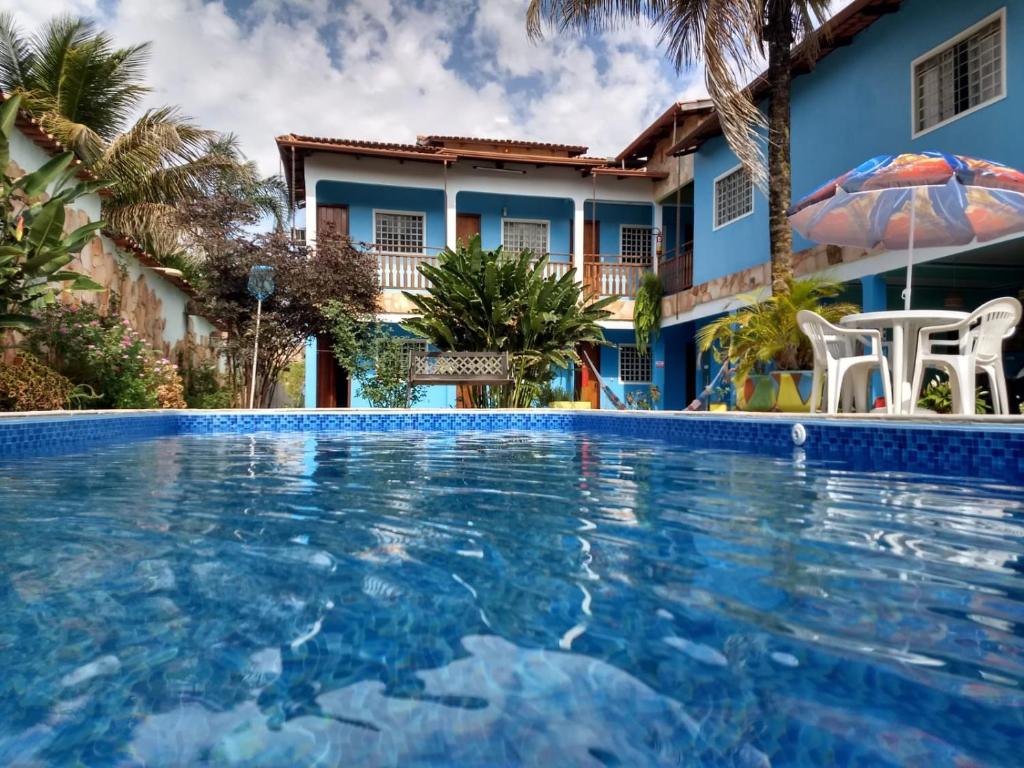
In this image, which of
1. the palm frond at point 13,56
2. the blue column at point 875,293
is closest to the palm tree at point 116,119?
the palm frond at point 13,56

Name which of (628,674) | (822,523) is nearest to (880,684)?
(628,674)

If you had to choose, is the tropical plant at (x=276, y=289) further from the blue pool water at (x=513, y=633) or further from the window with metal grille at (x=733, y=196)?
the blue pool water at (x=513, y=633)

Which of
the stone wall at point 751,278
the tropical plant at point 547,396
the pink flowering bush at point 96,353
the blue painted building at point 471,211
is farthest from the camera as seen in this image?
the blue painted building at point 471,211

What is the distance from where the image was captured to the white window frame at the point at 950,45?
312 inches

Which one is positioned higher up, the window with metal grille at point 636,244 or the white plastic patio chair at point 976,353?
the window with metal grille at point 636,244

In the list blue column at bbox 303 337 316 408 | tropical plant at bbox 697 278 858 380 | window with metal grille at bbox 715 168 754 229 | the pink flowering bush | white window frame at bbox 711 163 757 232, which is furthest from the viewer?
blue column at bbox 303 337 316 408

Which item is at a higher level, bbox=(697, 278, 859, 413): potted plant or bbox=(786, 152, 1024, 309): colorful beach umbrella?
bbox=(786, 152, 1024, 309): colorful beach umbrella

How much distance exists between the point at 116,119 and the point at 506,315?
9468 mm

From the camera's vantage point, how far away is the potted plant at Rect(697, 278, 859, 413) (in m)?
8.27

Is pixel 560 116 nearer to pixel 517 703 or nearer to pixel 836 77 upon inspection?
pixel 836 77

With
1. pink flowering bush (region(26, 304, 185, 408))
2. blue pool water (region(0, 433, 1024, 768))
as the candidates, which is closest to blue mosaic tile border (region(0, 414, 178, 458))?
pink flowering bush (region(26, 304, 185, 408))

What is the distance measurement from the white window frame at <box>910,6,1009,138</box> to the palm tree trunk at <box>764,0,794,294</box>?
162 cm

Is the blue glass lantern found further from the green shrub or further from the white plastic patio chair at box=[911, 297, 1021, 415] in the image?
the white plastic patio chair at box=[911, 297, 1021, 415]

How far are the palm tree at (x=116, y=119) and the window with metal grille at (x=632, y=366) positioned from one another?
8.84 meters
